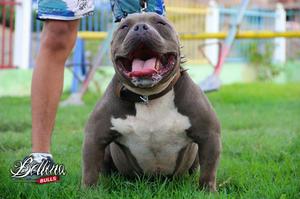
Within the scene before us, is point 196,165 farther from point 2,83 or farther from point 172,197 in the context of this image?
point 2,83

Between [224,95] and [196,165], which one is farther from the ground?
[196,165]

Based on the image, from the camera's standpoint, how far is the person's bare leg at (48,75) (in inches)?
123

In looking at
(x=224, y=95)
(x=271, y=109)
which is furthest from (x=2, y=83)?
(x=271, y=109)

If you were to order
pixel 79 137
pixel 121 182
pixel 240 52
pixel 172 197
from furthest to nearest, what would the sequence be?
pixel 240 52
pixel 79 137
pixel 121 182
pixel 172 197

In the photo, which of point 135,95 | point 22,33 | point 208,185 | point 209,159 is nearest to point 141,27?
point 135,95

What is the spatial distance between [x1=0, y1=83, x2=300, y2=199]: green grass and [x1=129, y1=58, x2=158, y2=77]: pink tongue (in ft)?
1.81

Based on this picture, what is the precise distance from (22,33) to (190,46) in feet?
16.6

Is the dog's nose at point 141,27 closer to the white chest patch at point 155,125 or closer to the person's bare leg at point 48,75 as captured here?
the white chest patch at point 155,125

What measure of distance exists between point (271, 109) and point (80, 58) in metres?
3.44

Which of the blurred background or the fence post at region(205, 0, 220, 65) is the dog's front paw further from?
the fence post at region(205, 0, 220, 65)

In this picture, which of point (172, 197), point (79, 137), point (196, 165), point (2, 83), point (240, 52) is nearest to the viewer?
point (172, 197)

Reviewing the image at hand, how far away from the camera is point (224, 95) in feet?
31.9

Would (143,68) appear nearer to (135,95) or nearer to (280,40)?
(135,95)

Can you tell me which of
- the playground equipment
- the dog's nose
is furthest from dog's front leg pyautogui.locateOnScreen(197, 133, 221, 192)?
the playground equipment
